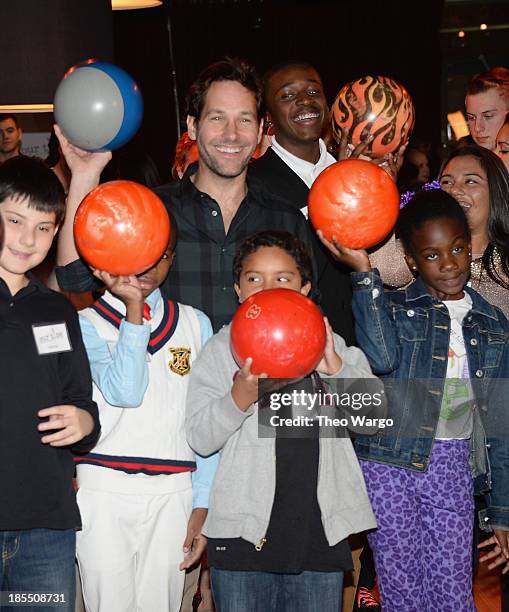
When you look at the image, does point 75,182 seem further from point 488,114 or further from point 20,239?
point 488,114

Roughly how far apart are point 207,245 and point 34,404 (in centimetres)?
85

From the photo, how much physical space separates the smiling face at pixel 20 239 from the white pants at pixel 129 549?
2.15 feet

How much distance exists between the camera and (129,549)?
2.53m

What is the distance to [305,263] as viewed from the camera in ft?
8.90

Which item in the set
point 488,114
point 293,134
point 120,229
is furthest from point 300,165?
point 120,229

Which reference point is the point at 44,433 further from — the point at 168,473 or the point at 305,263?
the point at 305,263

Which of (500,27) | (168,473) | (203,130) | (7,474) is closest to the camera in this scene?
(7,474)

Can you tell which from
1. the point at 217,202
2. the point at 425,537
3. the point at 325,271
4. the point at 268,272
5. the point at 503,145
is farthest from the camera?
the point at 503,145

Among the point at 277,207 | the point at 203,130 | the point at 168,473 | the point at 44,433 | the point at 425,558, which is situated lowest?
the point at 425,558

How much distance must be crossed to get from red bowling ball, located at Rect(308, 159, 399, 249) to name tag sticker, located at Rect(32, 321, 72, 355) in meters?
0.86

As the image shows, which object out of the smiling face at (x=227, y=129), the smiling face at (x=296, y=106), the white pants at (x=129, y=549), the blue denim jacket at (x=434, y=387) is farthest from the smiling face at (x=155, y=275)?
the smiling face at (x=296, y=106)

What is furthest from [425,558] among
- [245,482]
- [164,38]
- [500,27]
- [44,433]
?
[500,27]

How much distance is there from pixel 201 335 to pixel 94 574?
30.1 inches

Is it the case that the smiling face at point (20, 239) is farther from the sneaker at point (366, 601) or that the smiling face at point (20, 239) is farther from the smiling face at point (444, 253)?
the sneaker at point (366, 601)
